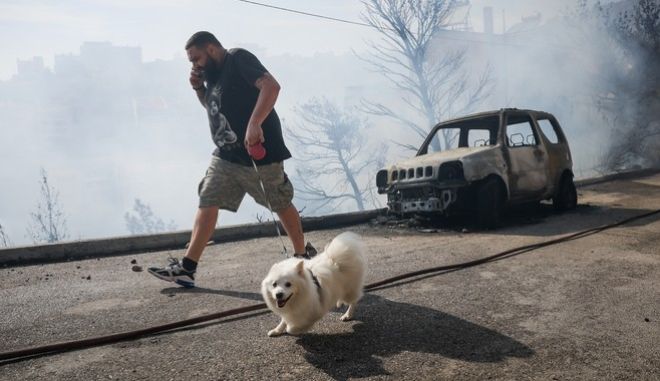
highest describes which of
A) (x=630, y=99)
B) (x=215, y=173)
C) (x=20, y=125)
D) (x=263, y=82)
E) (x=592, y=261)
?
(x=20, y=125)

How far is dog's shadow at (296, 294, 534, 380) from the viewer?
87.5 inches

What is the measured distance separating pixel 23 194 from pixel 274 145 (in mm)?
70091

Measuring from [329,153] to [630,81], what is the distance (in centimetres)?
1597

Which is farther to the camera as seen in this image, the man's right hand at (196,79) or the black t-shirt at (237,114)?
the man's right hand at (196,79)

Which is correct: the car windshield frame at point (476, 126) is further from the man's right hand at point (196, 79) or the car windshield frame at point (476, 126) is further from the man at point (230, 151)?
the man's right hand at point (196, 79)

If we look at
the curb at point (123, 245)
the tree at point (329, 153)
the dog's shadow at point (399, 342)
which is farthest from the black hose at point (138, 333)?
the tree at point (329, 153)

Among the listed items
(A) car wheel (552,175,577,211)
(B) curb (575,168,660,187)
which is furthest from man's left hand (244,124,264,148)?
(B) curb (575,168,660,187)

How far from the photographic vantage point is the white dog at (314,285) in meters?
2.53

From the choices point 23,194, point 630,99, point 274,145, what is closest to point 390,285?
point 274,145

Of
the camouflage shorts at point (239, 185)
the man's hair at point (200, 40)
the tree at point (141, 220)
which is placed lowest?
the tree at point (141, 220)

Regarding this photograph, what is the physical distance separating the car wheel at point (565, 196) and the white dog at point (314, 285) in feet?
19.6

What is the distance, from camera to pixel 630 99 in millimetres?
22406

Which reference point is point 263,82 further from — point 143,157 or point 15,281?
point 143,157

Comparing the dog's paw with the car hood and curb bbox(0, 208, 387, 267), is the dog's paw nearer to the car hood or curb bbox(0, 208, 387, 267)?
curb bbox(0, 208, 387, 267)
